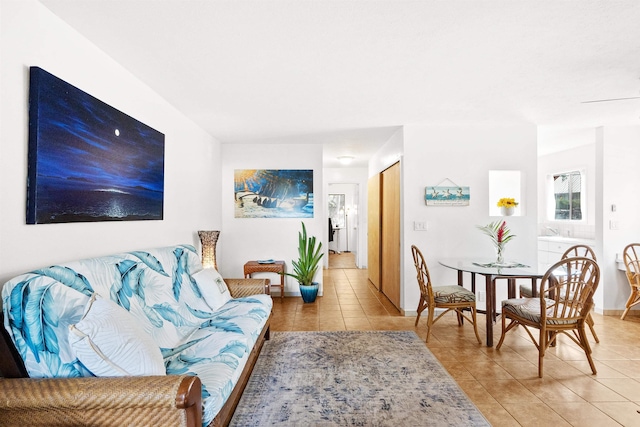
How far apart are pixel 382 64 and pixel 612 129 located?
12.4ft

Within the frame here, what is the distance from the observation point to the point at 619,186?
451 centimetres

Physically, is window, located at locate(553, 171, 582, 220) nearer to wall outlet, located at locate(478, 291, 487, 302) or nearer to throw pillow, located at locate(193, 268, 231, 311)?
wall outlet, located at locate(478, 291, 487, 302)

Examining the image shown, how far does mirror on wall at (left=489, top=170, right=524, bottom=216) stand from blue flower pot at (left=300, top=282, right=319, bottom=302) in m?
2.59

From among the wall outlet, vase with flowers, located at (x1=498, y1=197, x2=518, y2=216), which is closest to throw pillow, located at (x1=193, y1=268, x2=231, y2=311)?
the wall outlet

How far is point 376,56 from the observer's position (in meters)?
2.51

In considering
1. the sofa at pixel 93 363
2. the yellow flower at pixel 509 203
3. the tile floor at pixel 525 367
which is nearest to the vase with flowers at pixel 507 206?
the yellow flower at pixel 509 203

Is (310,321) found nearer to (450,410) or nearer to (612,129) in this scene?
(450,410)

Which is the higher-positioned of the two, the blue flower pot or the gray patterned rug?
the blue flower pot

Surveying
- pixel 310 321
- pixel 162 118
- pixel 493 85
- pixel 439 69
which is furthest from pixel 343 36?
pixel 310 321

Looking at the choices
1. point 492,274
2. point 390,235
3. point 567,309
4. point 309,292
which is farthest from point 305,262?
point 567,309

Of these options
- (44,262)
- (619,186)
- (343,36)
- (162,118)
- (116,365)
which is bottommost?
(116,365)

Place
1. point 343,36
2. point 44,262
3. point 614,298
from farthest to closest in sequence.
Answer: point 614,298, point 343,36, point 44,262

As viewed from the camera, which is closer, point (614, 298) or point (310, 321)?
point (310, 321)

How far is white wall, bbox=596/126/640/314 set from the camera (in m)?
4.47
